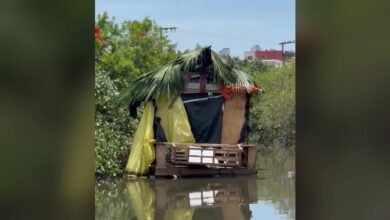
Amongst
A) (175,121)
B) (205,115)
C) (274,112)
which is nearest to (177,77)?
(175,121)

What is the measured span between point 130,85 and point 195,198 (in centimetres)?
396

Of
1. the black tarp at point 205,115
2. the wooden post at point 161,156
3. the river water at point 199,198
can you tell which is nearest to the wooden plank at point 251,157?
the river water at point 199,198

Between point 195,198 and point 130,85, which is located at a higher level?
point 130,85

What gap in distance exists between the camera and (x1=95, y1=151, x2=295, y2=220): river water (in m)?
7.12

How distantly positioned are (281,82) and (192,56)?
6720 millimetres

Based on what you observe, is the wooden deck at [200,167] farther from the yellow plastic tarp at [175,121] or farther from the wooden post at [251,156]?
the yellow plastic tarp at [175,121]

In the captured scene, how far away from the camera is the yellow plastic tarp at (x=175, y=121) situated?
10.9 m

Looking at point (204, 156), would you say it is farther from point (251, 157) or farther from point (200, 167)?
point (251, 157)

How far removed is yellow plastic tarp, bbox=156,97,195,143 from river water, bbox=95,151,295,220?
2.81ft

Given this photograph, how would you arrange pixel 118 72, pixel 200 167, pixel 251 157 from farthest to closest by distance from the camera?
pixel 118 72 < pixel 251 157 < pixel 200 167

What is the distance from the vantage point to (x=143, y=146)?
10.9 metres

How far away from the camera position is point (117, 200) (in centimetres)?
829
